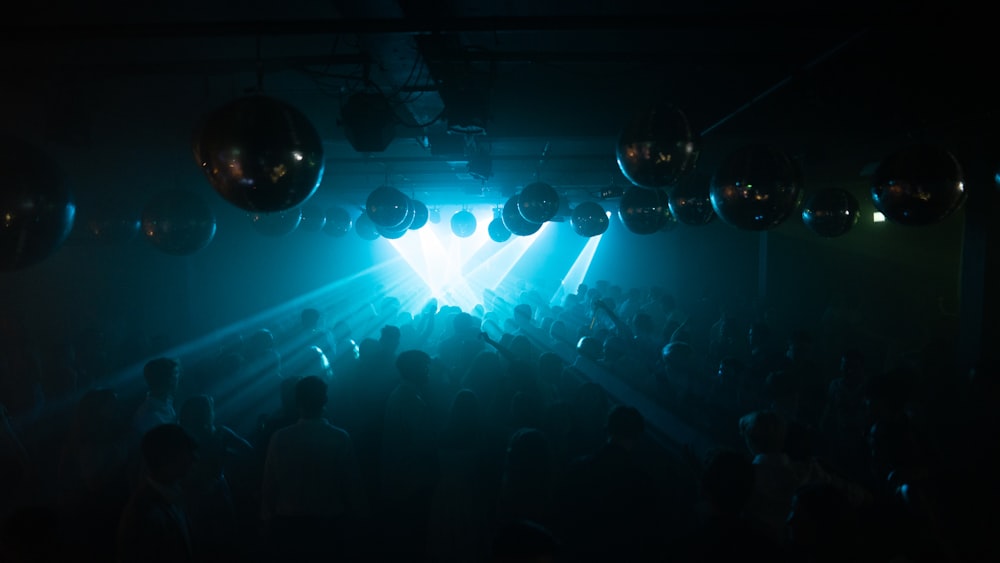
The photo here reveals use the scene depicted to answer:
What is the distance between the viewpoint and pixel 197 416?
13.0ft

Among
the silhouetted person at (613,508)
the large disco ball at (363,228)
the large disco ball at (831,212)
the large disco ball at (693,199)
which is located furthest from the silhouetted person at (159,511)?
the large disco ball at (363,228)

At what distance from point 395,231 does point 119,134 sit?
331cm

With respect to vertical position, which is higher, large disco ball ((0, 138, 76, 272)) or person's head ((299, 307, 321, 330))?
large disco ball ((0, 138, 76, 272))

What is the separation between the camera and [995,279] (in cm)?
668

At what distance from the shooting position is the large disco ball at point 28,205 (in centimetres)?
231

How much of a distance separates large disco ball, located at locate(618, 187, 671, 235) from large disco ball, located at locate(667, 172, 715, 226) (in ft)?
2.72

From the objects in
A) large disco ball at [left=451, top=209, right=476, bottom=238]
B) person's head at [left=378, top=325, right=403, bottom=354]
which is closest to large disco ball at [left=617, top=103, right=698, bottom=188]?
person's head at [left=378, top=325, right=403, bottom=354]

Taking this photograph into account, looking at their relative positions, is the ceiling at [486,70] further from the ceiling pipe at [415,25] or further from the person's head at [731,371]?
the person's head at [731,371]

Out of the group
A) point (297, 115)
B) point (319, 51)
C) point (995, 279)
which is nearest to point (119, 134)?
point (319, 51)

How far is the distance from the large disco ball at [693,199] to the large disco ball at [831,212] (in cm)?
168

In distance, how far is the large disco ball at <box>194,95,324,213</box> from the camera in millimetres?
2086

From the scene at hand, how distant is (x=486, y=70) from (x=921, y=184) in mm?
3498

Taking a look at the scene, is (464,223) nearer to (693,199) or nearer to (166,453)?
(693,199)

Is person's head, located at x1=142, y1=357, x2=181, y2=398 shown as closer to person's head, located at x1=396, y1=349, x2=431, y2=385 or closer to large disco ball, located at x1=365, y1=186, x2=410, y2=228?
person's head, located at x1=396, y1=349, x2=431, y2=385
